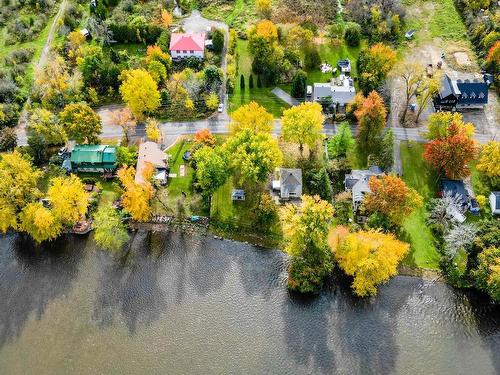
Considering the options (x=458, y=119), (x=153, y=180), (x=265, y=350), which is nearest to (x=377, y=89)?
(x=458, y=119)

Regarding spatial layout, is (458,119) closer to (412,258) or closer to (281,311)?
(412,258)

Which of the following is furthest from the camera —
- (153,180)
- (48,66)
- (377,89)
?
(48,66)

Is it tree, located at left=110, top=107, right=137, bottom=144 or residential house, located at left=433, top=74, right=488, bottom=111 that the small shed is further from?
residential house, located at left=433, top=74, right=488, bottom=111

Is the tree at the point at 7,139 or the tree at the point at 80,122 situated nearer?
the tree at the point at 80,122

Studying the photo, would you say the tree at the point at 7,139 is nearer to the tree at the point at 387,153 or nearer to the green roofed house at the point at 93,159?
the green roofed house at the point at 93,159

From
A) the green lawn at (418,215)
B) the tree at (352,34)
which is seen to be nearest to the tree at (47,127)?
the green lawn at (418,215)

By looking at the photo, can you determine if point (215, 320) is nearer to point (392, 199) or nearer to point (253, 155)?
point (253, 155)

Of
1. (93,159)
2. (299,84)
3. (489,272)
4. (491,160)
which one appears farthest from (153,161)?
(491,160)
